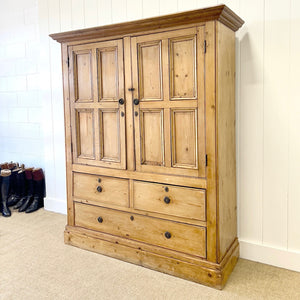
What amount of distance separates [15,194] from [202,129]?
8.33 ft

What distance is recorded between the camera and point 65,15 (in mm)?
3223

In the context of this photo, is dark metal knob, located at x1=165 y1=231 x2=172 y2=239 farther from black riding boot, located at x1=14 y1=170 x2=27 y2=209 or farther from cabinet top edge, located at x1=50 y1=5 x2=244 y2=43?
black riding boot, located at x1=14 y1=170 x2=27 y2=209

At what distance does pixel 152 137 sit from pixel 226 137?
486 millimetres

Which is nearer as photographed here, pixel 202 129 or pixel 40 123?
pixel 202 129

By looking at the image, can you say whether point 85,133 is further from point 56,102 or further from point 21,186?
point 21,186

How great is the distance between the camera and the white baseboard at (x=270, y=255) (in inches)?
89.7

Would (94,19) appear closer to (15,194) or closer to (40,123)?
(40,123)

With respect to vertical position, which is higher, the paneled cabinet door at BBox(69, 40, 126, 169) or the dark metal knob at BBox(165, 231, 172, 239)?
the paneled cabinet door at BBox(69, 40, 126, 169)

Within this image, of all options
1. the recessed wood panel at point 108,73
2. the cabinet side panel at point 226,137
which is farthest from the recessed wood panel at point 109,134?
the cabinet side panel at point 226,137

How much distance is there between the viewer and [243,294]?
201 centimetres

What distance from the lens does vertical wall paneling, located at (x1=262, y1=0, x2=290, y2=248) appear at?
2182 mm

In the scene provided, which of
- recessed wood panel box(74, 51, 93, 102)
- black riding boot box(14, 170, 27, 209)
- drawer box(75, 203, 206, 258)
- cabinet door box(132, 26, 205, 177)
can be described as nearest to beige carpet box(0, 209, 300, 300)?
drawer box(75, 203, 206, 258)

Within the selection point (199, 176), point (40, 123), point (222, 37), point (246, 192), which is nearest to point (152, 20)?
point (222, 37)

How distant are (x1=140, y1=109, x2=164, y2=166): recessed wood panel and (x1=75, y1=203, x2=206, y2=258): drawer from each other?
0.42m
